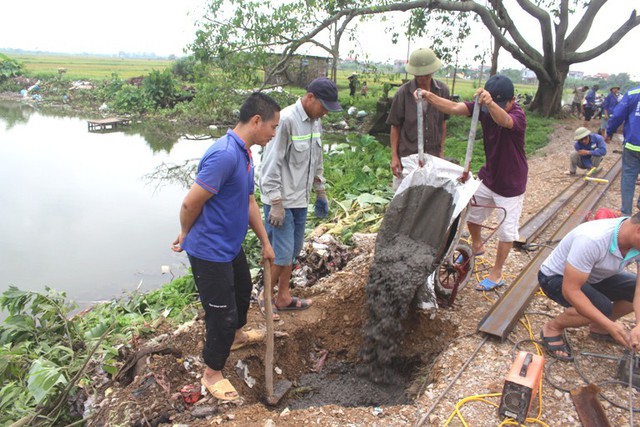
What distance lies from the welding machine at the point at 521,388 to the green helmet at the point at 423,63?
2.51 m

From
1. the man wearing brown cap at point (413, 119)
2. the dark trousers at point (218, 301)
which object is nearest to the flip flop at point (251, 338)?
the dark trousers at point (218, 301)

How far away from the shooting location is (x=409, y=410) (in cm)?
299

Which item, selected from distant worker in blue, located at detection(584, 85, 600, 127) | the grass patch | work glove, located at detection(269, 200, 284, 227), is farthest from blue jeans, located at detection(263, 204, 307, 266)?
distant worker in blue, located at detection(584, 85, 600, 127)

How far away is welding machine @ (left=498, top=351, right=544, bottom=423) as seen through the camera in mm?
2756

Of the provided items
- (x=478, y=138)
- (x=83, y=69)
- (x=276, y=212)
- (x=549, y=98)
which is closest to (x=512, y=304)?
(x=276, y=212)

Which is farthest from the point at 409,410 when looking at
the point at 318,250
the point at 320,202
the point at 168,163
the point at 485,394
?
the point at 168,163

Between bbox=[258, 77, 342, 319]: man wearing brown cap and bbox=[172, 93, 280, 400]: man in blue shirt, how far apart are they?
1.69 ft

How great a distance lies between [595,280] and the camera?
3387 mm

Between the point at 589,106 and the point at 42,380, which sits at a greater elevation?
the point at 589,106

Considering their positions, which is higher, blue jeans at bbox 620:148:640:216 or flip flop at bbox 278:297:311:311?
blue jeans at bbox 620:148:640:216

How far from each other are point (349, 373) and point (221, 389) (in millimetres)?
1267

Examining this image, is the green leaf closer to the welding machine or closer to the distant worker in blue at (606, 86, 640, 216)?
the welding machine

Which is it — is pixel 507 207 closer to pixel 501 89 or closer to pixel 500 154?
pixel 500 154

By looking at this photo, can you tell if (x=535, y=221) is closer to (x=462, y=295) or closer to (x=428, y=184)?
(x=462, y=295)
